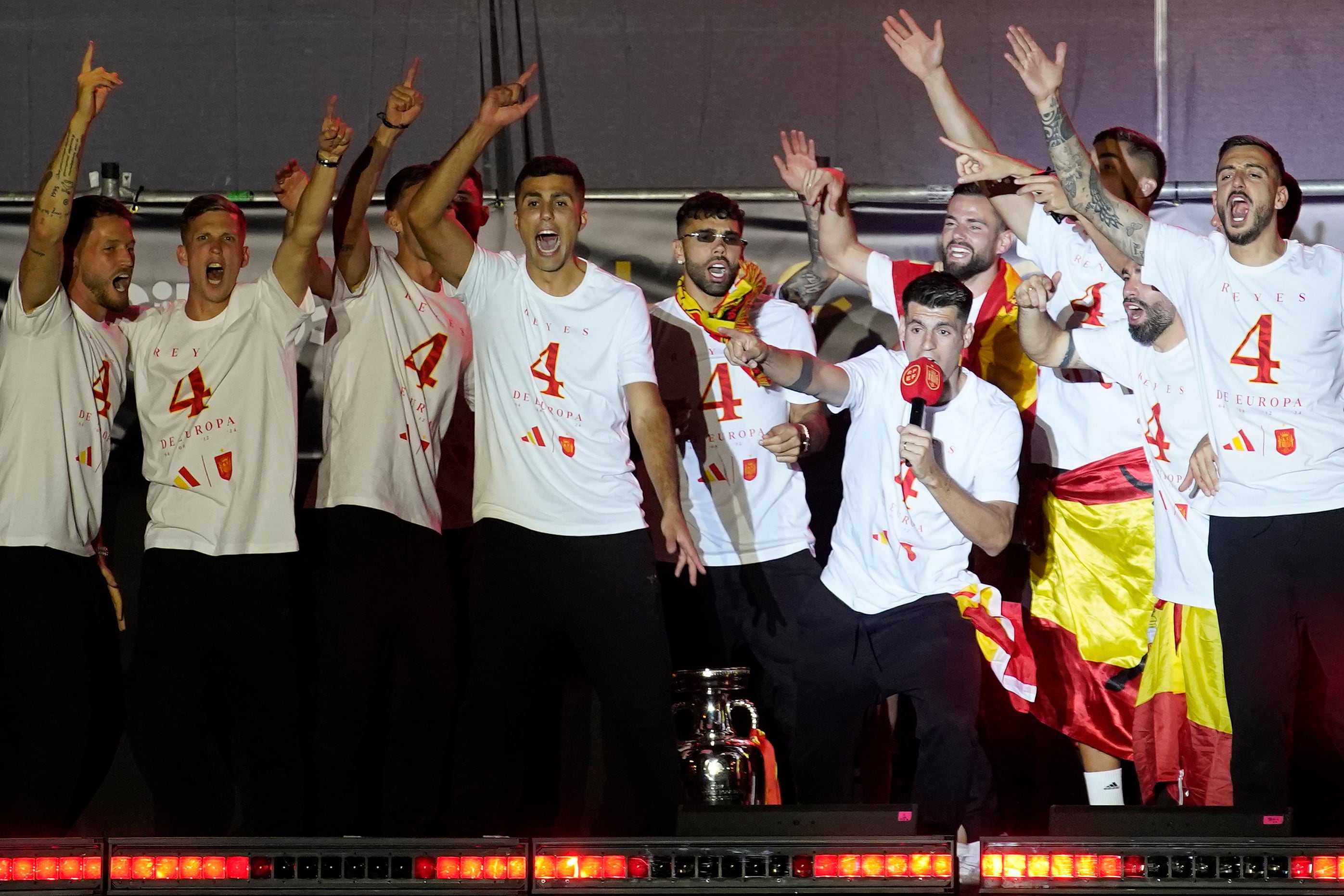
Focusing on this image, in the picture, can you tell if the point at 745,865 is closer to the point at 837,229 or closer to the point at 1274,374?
the point at 1274,374

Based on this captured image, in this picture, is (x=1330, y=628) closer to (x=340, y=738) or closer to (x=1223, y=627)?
(x=1223, y=627)

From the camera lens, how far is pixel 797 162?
552 cm

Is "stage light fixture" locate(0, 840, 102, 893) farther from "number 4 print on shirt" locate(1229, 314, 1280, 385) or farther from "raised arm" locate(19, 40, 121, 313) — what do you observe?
"number 4 print on shirt" locate(1229, 314, 1280, 385)

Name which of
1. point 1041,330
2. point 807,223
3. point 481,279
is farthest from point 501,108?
point 1041,330

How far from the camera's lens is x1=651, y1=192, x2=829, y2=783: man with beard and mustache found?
17.6ft

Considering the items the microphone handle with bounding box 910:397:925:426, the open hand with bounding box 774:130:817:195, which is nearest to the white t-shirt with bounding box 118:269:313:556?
the open hand with bounding box 774:130:817:195

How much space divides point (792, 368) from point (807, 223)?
1.22 meters

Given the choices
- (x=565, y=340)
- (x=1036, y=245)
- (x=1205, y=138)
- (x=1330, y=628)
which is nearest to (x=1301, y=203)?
(x=1205, y=138)

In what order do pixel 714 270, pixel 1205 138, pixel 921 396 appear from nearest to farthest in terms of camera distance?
pixel 921 396 → pixel 714 270 → pixel 1205 138

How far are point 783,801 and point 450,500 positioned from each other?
163cm

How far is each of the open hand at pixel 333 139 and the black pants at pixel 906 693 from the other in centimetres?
208

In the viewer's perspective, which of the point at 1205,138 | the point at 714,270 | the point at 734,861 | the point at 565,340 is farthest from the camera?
the point at 1205,138

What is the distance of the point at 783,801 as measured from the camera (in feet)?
18.9

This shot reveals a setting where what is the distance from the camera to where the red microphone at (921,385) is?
171 inches
